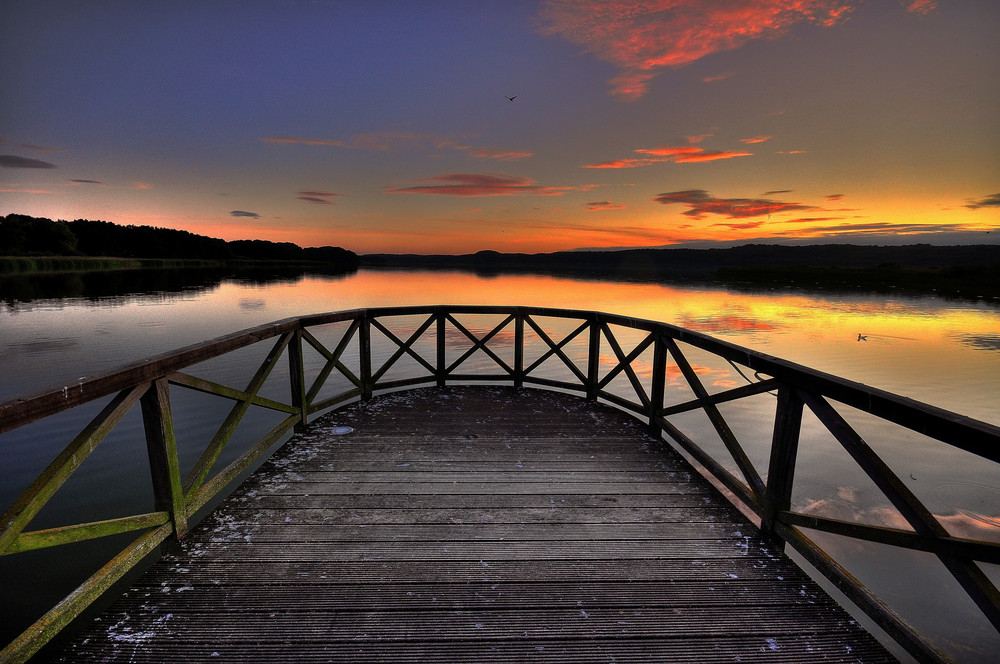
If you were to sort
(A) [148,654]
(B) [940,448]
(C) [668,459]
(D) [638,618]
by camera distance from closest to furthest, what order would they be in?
(A) [148,654] < (D) [638,618] < (C) [668,459] < (B) [940,448]

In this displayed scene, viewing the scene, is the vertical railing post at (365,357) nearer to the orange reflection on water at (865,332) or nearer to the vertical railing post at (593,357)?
the vertical railing post at (593,357)

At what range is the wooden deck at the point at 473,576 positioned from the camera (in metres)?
1.96

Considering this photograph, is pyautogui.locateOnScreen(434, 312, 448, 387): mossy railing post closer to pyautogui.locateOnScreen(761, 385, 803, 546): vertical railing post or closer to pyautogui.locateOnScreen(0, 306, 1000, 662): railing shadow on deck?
pyautogui.locateOnScreen(0, 306, 1000, 662): railing shadow on deck

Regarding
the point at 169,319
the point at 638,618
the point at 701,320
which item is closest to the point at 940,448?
the point at 638,618

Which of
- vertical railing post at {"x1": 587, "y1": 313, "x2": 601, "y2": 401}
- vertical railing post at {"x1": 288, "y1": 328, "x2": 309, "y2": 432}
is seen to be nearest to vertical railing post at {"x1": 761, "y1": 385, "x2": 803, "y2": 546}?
vertical railing post at {"x1": 587, "y1": 313, "x2": 601, "y2": 401}

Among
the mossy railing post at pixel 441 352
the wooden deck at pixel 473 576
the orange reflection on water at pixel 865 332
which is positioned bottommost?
the orange reflection on water at pixel 865 332

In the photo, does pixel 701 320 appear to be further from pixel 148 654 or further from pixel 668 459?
pixel 148 654

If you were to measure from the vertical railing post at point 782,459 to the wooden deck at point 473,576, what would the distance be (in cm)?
17

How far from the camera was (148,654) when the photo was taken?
1.89 m

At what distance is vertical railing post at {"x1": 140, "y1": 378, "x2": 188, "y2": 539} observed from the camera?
2.53 meters

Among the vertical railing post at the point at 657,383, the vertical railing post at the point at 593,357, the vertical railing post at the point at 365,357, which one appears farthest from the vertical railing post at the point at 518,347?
the vertical railing post at the point at 657,383

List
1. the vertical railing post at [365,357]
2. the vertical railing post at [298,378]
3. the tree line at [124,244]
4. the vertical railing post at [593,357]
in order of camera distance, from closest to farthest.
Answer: the vertical railing post at [298,378] < the vertical railing post at [365,357] < the vertical railing post at [593,357] < the tree line at [124,244]

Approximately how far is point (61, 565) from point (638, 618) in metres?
5.29

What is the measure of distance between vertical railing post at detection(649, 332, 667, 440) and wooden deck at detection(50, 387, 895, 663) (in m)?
0.78
